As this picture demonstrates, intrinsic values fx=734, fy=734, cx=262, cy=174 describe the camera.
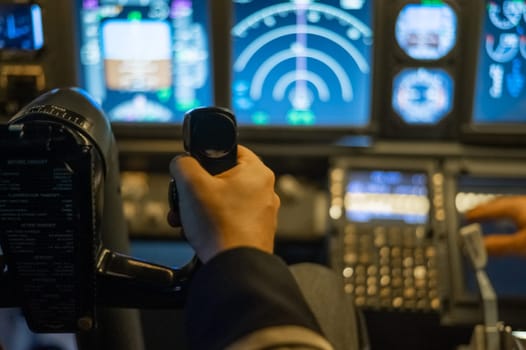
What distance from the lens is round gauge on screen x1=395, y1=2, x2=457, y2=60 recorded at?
1515 mm

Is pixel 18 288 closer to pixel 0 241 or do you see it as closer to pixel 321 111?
pixel 0 241

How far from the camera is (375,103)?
1559 mm

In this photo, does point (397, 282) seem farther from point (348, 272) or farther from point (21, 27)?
point (21, 27)

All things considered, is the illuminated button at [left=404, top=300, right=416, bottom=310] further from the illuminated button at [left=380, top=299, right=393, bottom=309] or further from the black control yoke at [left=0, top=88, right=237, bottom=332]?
the black control yoke at [left=0, top=88, right=237, bottom=332]

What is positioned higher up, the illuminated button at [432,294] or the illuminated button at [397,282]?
the illuminated button at [397,282]

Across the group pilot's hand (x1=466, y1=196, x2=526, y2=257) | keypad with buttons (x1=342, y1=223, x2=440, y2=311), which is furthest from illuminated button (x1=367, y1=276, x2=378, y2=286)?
pilot's hand (x1=466, y1=196, x2=526, y2=257)

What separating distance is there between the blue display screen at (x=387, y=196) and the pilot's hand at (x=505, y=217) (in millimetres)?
103

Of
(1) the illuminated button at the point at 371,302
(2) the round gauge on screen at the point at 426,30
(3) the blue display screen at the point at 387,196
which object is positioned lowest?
(1) the illuminated button at the point at 371,302

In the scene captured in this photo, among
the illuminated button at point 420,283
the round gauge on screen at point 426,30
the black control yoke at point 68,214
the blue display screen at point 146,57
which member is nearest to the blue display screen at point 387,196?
the illuminated button at point 420,283

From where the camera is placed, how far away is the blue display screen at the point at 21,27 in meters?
1.52

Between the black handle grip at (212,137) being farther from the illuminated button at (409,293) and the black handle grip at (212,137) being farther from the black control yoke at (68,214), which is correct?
the illuminated button at (409,293)

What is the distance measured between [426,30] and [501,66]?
174 millimetres

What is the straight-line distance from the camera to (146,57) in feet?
5.12

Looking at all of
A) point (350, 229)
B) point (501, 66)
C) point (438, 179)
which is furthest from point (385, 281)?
point (501, 66)
